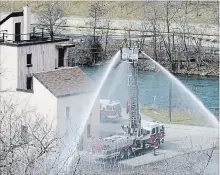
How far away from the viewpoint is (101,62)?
42.1 metres

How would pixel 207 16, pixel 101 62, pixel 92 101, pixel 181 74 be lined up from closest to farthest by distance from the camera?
pixel 92 101 < pixel 181 74 < pixel 101 62 < pixel 207 16

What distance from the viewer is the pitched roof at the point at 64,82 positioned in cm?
2069

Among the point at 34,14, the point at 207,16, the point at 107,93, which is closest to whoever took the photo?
the point at 107,93

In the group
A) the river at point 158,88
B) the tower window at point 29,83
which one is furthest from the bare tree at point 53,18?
the tower window at point 29,83

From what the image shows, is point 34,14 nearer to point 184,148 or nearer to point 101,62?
point 101,62

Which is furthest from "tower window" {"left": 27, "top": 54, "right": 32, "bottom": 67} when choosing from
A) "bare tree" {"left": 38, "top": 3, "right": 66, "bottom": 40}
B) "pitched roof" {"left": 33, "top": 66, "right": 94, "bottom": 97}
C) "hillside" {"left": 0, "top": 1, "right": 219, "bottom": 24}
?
"hillside" {"left": 0, "top": 1, "right": 219, "bottom": 24}

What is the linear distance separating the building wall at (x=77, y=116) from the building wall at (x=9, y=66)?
1.60m

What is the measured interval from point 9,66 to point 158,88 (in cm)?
1196

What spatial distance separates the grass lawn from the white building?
3.43 meters

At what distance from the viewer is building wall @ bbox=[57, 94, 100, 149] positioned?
20.5 metres

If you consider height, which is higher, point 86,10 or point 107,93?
point 86,10

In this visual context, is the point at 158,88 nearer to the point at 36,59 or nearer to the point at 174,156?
the point at 36,59

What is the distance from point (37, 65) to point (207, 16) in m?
24.9

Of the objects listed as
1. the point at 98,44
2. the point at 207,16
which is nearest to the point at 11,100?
the point at 98,44
